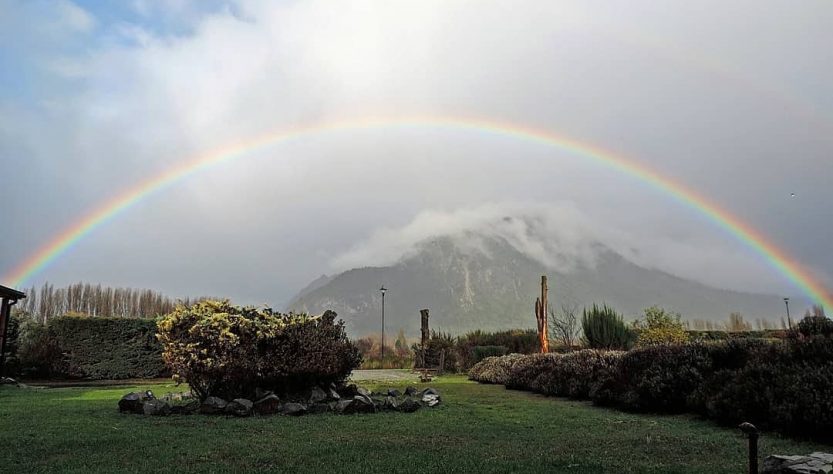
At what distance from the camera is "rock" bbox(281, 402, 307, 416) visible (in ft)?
29.9

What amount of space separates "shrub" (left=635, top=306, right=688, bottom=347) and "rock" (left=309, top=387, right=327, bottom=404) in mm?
11883

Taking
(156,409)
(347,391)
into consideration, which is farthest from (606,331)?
(156,409)

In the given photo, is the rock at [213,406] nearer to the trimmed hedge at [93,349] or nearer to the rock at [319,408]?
the rock at [319,408]

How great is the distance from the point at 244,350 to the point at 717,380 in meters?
7.89

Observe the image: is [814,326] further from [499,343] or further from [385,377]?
[499,343]

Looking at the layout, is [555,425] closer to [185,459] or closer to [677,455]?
[677,455]

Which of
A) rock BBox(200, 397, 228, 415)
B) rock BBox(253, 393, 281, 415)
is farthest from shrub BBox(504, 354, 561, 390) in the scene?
rock BBox(200, 397, 228, 415)

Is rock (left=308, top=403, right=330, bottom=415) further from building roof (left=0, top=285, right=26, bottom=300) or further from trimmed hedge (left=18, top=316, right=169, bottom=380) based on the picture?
trimmed hedge (left=18, top=316, right=169, bottom=380)

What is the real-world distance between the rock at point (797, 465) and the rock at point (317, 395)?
7368mm

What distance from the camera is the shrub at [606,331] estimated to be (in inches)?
699

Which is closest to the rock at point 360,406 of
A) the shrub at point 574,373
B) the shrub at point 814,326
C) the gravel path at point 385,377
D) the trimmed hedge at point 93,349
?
the shrub at point 574,373

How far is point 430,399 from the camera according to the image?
10.5 meters

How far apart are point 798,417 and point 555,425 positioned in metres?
2.90

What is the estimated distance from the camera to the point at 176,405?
956 centimetres
